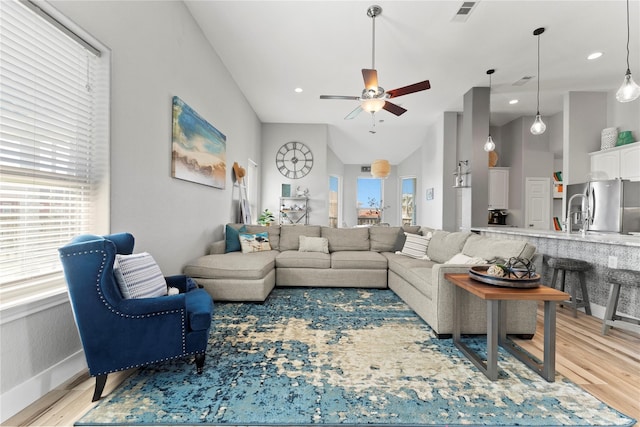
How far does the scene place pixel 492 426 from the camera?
1.44 meters

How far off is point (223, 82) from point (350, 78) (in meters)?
1.98

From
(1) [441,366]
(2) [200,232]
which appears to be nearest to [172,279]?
(2) [200,232]

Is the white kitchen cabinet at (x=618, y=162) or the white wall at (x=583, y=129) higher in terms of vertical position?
the white wall at (x=583, y=129)

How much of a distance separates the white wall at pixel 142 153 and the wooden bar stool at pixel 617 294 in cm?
410

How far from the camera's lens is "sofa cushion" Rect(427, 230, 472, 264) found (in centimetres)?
348

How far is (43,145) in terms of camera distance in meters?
1.74

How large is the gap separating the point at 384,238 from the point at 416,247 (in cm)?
68

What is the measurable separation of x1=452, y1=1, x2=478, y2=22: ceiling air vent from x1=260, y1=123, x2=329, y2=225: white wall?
13.4 feet

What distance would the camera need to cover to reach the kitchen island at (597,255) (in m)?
2.73

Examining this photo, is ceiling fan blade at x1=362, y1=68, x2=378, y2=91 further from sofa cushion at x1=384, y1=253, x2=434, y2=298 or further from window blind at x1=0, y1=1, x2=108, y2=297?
window blind at x1=0, y1=1, x2=108, y2=297

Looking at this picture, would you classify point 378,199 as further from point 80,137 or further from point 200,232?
point 80,137

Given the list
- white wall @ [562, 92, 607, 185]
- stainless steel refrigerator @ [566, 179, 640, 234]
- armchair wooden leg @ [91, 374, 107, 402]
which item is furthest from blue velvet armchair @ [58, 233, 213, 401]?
white wall @ [562, 92, 607, 185]

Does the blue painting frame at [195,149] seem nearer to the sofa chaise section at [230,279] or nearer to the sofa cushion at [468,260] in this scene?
the sofa chaise section at [230,279]

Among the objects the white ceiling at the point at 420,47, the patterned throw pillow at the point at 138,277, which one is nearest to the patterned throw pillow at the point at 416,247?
the white ceiling at the point at 420,47
